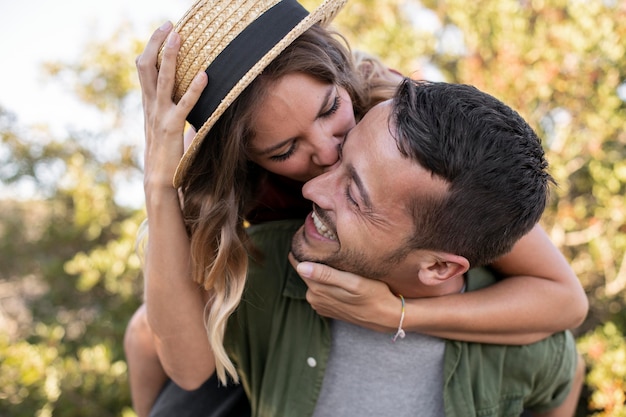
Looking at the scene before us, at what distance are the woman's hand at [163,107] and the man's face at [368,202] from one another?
0.48m

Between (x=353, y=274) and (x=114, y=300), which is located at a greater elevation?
(x=353, y=274)

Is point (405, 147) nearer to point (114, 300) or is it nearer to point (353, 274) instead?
point (353, 274)

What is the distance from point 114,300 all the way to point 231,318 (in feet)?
8.11

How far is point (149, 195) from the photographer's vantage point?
2.19 meters

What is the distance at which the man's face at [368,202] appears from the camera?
2039 millimetres

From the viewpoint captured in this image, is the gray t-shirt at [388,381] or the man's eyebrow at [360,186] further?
the gray t-shirt at [388,381]

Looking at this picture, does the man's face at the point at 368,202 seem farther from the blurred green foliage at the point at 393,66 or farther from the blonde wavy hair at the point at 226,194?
the blurred green foliage at the point at 393,66

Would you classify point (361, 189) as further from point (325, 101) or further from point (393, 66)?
point (393, 66)

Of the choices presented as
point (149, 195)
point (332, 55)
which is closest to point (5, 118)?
point (149, 195)

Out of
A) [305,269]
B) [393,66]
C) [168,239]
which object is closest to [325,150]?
[305,269]

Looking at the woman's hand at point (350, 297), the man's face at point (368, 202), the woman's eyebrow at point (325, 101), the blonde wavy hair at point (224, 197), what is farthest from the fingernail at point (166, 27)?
the woman's hand at point (350, 297)

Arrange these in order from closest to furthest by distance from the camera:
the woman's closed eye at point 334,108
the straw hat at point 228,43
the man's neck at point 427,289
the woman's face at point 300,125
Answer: the straw hat at point 228,43
the woman's face at point 300,125
the woman's closed eye at point 334,108
the man's neck at point 427,289

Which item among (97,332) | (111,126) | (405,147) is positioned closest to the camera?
(405,147)

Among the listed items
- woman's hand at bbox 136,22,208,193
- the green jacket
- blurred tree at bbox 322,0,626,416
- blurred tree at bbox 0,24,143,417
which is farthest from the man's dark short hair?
blurred tree at bbox 0,24,143,417
